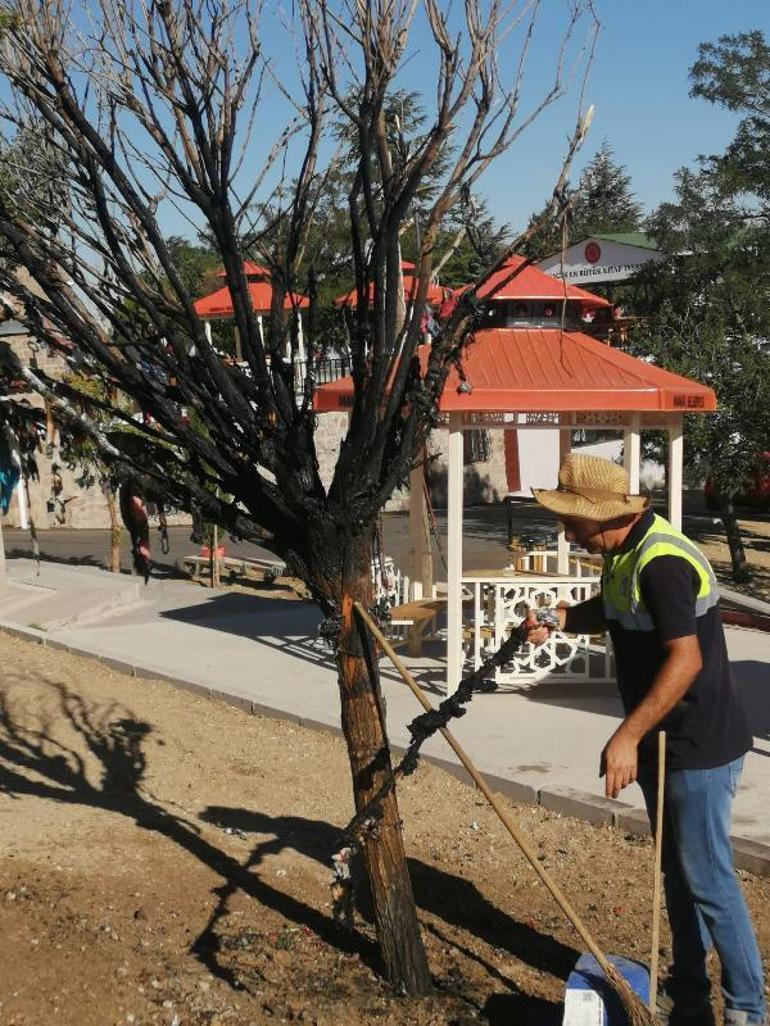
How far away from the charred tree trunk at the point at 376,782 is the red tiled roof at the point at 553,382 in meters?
4.22

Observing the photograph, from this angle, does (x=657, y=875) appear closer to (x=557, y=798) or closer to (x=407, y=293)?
(x=557, y=798)

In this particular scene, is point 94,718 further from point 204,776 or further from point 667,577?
point 667,577

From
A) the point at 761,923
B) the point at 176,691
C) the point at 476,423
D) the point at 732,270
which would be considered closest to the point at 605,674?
the point at 476,423

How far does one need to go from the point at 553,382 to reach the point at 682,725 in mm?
5298

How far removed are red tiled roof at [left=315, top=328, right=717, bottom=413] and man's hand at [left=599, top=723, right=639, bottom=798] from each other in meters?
4.83

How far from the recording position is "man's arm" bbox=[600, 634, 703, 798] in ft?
11.3

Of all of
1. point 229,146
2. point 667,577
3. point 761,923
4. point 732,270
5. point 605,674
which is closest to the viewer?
point 667,577

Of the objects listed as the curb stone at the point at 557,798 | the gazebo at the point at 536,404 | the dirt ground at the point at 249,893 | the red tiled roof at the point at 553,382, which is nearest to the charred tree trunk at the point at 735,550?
the gazebo at the point at 536,404

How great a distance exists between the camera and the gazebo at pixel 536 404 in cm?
852

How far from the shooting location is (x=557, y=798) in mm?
6363

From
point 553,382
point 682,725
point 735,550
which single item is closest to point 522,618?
point 553,382

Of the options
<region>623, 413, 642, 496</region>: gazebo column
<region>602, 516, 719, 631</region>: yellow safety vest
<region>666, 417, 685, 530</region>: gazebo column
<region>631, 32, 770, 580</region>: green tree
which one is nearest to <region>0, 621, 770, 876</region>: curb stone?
<region>602, 516, 719, 631</region>: yellow safety vest

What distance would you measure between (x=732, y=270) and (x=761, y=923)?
17035 mm

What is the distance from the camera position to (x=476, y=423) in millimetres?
9250
